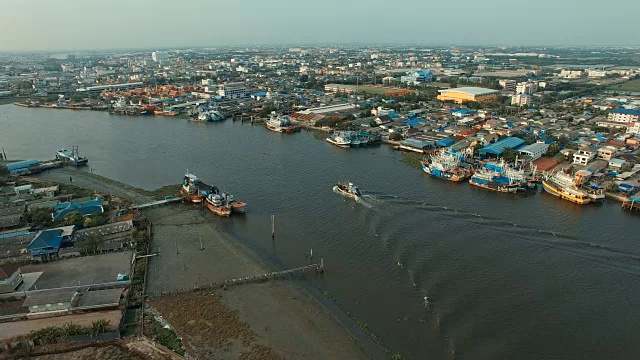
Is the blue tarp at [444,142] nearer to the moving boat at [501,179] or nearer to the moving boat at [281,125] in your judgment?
the moving boat at [501,179]

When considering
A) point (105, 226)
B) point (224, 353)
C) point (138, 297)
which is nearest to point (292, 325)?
point (224, 353)

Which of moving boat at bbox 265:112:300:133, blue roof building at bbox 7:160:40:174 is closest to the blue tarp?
moving boat at bbox 265:112:300:133

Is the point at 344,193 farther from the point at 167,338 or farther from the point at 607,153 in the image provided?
the point at 607,153

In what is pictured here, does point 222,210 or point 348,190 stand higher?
point 348,190

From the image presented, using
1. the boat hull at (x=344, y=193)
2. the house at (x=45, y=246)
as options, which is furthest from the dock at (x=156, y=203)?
the boat hull at (x=344, y=193)

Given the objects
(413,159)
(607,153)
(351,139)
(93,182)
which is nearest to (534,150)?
(607,153)

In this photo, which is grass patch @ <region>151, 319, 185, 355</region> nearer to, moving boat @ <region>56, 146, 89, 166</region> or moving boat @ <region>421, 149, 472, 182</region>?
moving boat @ <region>421, 149, 472, 182</region>
